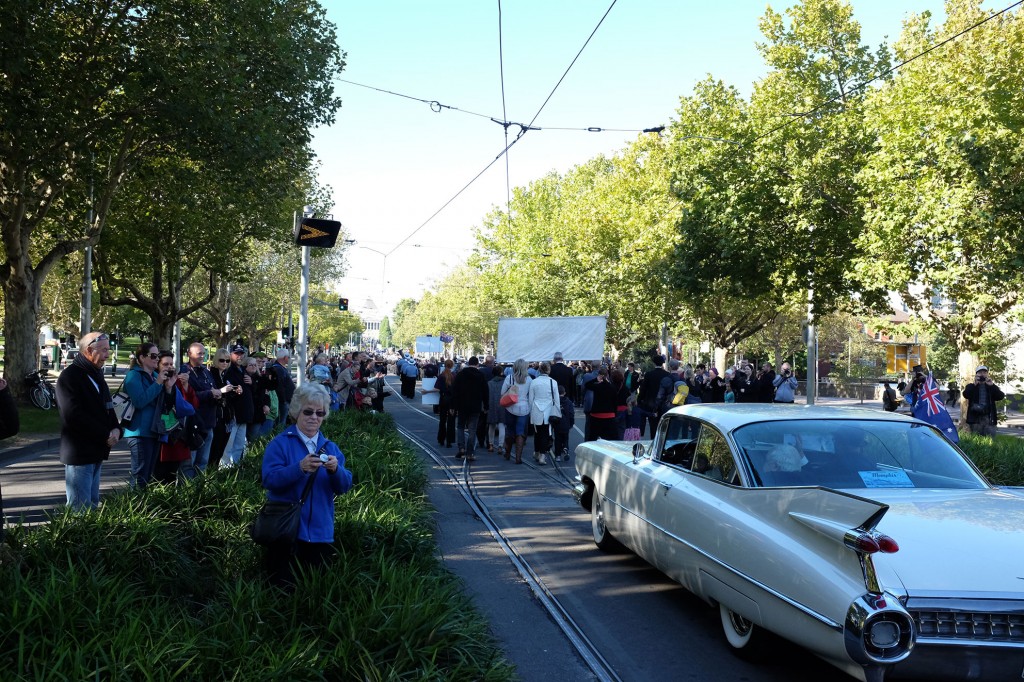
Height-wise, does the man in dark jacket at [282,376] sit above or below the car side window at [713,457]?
above

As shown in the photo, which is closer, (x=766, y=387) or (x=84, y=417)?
(x=84, y=417)

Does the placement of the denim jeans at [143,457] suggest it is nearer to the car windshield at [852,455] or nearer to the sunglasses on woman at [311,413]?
the sunglasses on woman at [311,413]

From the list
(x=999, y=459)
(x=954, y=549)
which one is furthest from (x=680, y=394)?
(x=954, y=549)

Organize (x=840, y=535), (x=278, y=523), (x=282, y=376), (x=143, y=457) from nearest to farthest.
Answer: (x=840, y=535), (x=278, y=523), (x=143, y=457), (x=282, y=376)

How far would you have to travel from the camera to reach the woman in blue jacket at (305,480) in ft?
16.3

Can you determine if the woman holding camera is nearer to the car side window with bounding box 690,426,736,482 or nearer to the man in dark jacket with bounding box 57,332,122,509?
the man in dark jacket with bounding box 57,332,122,509

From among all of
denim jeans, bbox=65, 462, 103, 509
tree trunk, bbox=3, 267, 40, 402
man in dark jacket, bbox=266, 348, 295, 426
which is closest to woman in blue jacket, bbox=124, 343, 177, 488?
denim jeans, bbox=65, 462, 103, 509

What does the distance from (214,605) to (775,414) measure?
354 cm

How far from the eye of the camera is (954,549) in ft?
14.0

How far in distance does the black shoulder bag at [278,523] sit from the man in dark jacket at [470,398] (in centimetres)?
1034

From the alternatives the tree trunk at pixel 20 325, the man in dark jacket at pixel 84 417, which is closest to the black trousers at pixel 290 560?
the man in dark jacket at pixel 84 417

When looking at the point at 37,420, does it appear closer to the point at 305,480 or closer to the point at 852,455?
the point at 305,480

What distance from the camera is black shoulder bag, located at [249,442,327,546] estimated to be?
496cm

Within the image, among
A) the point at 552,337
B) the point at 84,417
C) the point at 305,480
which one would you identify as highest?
the point at 552,337
